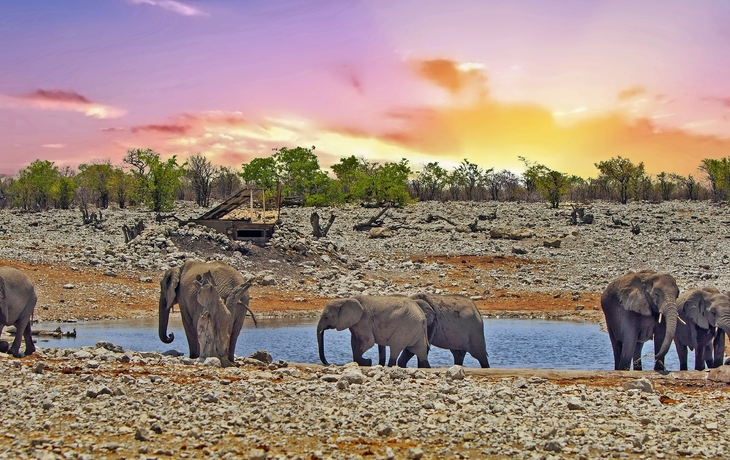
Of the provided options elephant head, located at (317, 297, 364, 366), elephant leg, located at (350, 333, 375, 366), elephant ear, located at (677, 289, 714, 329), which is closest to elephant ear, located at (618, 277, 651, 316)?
elephant ear, located at (677, 289, 714, 329)

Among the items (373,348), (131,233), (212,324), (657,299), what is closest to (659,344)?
(657,299)

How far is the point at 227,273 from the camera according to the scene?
14.1 m

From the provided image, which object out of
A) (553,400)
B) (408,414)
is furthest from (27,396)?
(553,400)

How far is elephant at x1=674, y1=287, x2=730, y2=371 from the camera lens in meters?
15.5

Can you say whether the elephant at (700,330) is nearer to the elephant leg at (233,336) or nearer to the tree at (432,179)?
the elephant leg at (233,336)

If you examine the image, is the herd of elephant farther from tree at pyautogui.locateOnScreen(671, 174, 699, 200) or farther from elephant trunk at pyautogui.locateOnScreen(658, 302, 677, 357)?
tree at pyautogui.locateOnScreen(671, 174, 699, 200)

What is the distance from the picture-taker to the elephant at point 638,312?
14.9m

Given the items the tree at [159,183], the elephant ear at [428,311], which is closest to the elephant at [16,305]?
the elephant ear at [428,311]

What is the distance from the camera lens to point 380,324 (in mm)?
15172

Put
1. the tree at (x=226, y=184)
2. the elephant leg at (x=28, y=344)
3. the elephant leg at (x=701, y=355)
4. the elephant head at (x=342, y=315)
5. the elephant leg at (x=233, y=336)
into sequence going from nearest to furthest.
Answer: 1. the elephant leg at (x=28, y=344)
2. the elephant leg at (x=233, y=336)
3. the elephant head at (x=342, y=315)
4. the elephant leg at (x=701, y=355)
5. the tree at (x=226, y=184)

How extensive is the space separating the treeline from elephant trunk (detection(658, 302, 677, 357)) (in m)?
28.9

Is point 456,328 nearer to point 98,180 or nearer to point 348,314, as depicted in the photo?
point 348,314

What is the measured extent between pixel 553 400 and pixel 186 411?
4656 millimetres

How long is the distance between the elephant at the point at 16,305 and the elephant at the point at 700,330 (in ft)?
40.7
